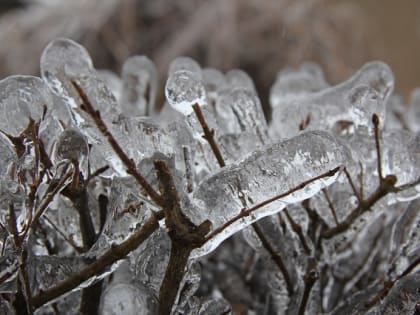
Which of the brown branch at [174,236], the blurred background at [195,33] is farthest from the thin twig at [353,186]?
the blurred background at [195,33]

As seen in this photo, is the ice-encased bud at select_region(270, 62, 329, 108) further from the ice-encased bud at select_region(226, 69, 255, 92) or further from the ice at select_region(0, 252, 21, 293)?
the ice at select_region(0, 252, 21, 293)

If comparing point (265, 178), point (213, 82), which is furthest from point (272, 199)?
point (213, 82)

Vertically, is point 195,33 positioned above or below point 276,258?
above

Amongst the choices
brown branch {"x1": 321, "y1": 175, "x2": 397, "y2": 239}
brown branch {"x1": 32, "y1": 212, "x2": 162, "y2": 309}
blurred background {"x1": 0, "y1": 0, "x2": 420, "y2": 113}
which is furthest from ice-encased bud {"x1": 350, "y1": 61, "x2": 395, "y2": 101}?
blurred background {"x1": 0, "y1": 0, "x2": 420, "y2": 113}

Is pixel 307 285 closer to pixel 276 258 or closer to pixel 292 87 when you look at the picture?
pixel 276 258

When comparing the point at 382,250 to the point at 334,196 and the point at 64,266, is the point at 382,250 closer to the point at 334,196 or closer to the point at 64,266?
the point at 334,196

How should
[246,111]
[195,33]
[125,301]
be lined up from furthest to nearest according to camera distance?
[195,33] → [246,111] → [125,301]

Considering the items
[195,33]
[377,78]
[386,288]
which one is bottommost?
[386,288]
